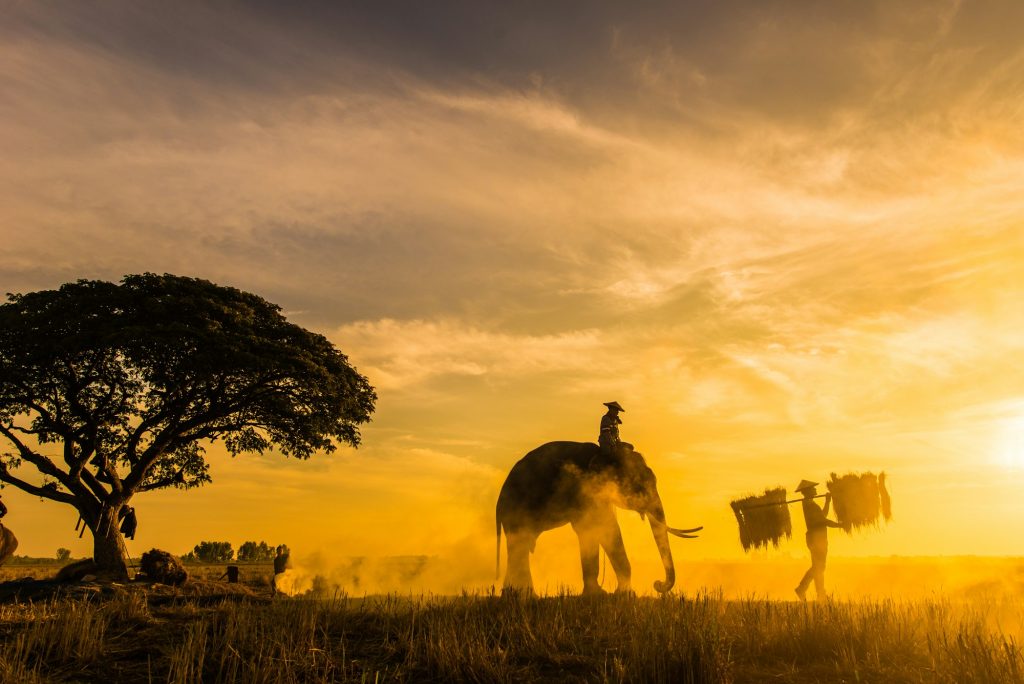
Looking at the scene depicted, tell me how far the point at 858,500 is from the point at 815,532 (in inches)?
84.3

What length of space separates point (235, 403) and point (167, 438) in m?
2.61

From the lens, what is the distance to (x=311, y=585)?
29.2 m

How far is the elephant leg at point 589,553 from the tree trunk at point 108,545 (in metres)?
15.8

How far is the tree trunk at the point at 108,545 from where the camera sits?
77.3 feet

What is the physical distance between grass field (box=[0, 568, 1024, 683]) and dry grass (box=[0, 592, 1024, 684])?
0.08 ft

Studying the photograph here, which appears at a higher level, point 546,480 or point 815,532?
point 546,480

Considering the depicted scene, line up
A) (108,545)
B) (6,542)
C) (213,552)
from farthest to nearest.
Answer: (213,552)
(108,545)
(6,542)

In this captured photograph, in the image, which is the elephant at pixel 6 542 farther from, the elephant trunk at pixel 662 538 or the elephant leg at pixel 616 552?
the elephant trunk at pixel 662 538

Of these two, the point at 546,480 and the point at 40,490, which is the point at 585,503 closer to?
the point at 546,480

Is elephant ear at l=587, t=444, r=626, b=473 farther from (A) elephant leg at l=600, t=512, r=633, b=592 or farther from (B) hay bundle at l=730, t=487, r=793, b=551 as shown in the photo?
(B) hay bundle at l=730, t=487, r=793, b=551

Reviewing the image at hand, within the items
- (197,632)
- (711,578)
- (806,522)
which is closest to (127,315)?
(197,632)

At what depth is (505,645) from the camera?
30.0ft

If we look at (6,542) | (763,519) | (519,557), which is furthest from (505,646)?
(6,542)

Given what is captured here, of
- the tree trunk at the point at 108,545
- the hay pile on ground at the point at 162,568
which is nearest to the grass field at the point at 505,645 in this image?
the hay pile on ground at the point at 162,568
